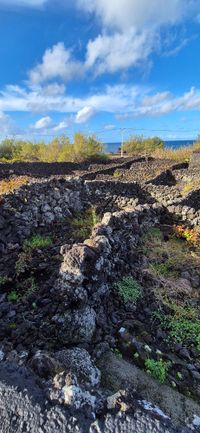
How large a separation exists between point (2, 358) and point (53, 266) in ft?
5.64

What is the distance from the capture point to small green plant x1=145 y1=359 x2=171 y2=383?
294cm

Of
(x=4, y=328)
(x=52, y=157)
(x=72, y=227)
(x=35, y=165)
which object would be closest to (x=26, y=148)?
(x=52, y=157)

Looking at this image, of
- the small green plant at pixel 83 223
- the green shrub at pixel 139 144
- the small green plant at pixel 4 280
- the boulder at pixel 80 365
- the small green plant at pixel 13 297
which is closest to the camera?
the boulder at pixel 80 365

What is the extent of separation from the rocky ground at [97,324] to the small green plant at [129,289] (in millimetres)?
15

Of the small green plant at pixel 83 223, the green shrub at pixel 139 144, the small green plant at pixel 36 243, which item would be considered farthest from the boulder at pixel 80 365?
the green shrub at pixel 139 144

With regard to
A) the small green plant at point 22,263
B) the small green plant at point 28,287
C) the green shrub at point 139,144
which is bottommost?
the green shrub at point 139,144

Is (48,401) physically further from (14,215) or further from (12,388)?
(14,215)

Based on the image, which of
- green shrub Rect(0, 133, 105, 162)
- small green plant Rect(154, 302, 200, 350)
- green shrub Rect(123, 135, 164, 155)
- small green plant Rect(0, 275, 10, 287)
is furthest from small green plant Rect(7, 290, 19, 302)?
green shrub Rect(123, 135, 164, 155)

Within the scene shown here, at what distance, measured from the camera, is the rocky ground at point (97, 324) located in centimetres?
190

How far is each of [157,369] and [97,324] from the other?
69cm

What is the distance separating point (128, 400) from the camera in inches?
77.0

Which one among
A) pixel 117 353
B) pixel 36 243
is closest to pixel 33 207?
pixel 36 243

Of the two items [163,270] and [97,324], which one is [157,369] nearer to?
[97,324]

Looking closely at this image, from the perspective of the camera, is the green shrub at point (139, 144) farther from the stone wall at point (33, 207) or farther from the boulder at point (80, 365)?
the boulder at point (80, 365)
